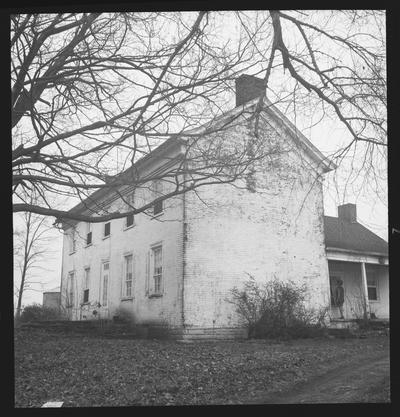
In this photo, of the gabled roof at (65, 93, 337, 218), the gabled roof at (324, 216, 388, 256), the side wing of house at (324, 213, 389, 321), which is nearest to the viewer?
the gabled roof at (65, 93, 337, 218)

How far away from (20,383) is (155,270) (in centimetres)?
262

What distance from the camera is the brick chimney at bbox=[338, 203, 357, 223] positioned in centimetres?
604

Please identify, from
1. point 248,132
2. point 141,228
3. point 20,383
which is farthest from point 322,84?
point 20,383

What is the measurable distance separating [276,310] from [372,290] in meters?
2.20

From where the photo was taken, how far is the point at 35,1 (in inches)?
170

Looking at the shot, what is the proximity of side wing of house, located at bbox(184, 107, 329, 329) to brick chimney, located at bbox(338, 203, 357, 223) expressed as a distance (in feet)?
1.10

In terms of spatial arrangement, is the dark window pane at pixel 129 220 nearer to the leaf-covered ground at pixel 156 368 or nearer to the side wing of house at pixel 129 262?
the side wing of house at pixel 129 262

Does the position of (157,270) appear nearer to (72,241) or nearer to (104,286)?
(104,286)

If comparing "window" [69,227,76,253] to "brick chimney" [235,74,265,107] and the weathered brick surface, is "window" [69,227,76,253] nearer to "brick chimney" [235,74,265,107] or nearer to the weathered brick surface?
the weathered brick surface

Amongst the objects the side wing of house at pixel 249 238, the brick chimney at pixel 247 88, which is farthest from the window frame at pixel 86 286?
the brick chimney at pixel 247 88

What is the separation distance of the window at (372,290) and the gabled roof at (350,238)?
53 cm

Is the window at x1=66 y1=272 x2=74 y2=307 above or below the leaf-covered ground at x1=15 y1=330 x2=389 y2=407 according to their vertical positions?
above

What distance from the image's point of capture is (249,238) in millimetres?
7641

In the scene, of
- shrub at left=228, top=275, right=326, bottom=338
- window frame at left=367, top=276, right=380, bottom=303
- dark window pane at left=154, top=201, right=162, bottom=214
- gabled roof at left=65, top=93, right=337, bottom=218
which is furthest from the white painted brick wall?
window frame at left=367, top=276, right=380, bottom=303
